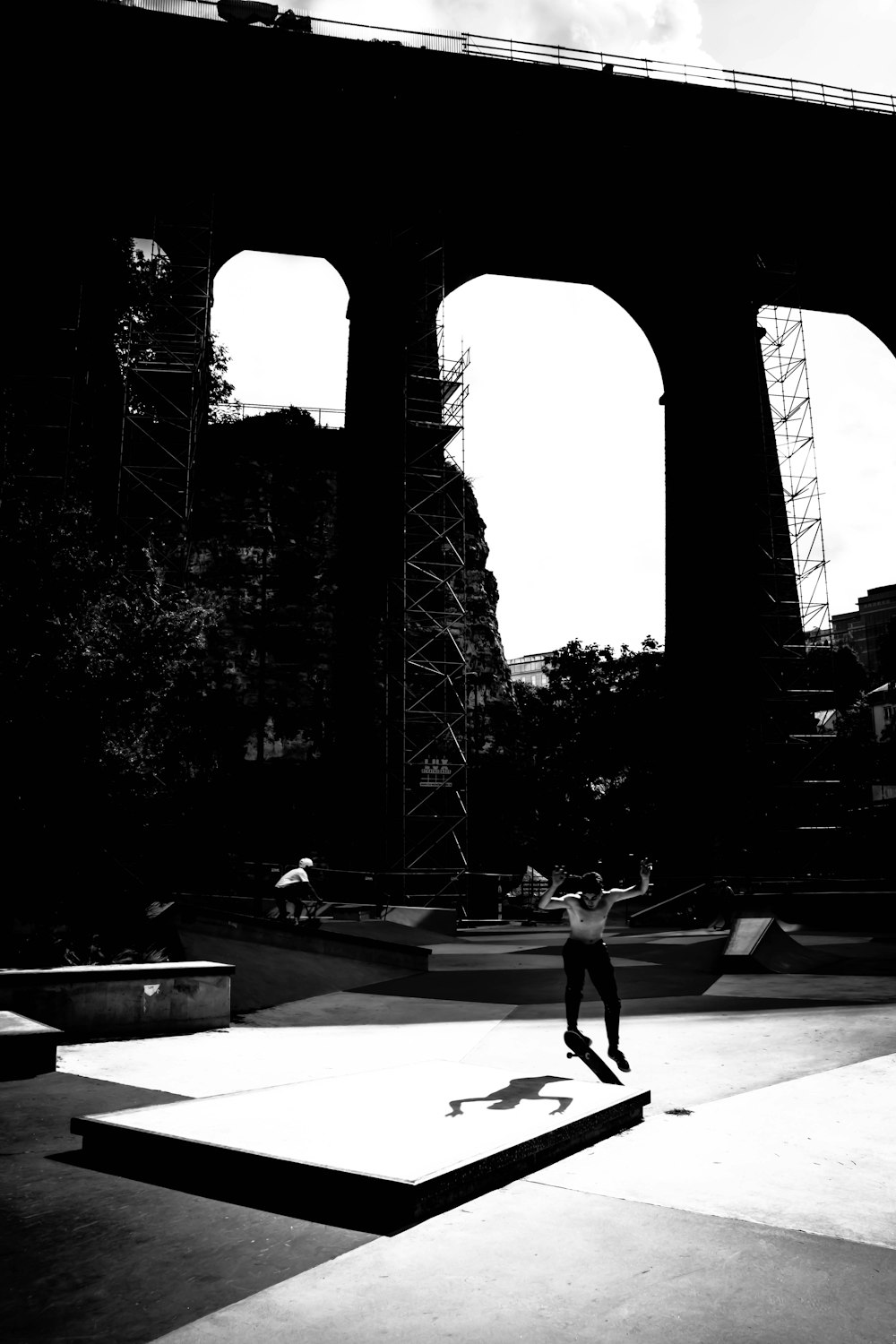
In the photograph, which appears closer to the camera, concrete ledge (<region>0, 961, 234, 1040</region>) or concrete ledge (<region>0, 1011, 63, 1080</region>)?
concrete ledge (<region>0, 1011, 63, 1080</region>)

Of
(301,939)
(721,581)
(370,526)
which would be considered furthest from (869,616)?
(301,939)

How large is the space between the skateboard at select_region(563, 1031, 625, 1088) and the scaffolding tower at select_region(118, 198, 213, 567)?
2532 centimetres

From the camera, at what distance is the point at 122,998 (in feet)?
31.1

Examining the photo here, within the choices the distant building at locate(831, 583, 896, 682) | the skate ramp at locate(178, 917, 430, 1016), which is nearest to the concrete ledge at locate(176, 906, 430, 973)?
the skate ramp at locate(178, 917, 430, 1016)

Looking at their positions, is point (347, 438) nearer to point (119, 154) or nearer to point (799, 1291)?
point (119, 154)

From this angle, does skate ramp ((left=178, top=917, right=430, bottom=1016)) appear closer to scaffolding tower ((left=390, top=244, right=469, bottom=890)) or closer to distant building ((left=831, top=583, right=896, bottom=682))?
scaffolding tower ((left=390, top=244, right=469, bottom=890))

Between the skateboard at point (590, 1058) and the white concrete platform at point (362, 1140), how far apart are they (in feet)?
1.69

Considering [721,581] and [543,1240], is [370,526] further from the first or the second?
[543,1240]

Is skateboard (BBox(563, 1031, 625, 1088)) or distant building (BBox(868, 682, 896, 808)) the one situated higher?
distant building (BBox(868, 682, 896, 808))

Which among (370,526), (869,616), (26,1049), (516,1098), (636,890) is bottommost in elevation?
(516,1098)

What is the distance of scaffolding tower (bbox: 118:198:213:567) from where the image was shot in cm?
3145

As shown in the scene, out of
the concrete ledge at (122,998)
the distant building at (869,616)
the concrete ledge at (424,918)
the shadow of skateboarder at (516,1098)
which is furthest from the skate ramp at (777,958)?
the distant building at (869,616)

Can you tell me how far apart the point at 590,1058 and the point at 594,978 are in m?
0.72

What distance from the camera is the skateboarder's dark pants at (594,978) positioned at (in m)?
7.45
